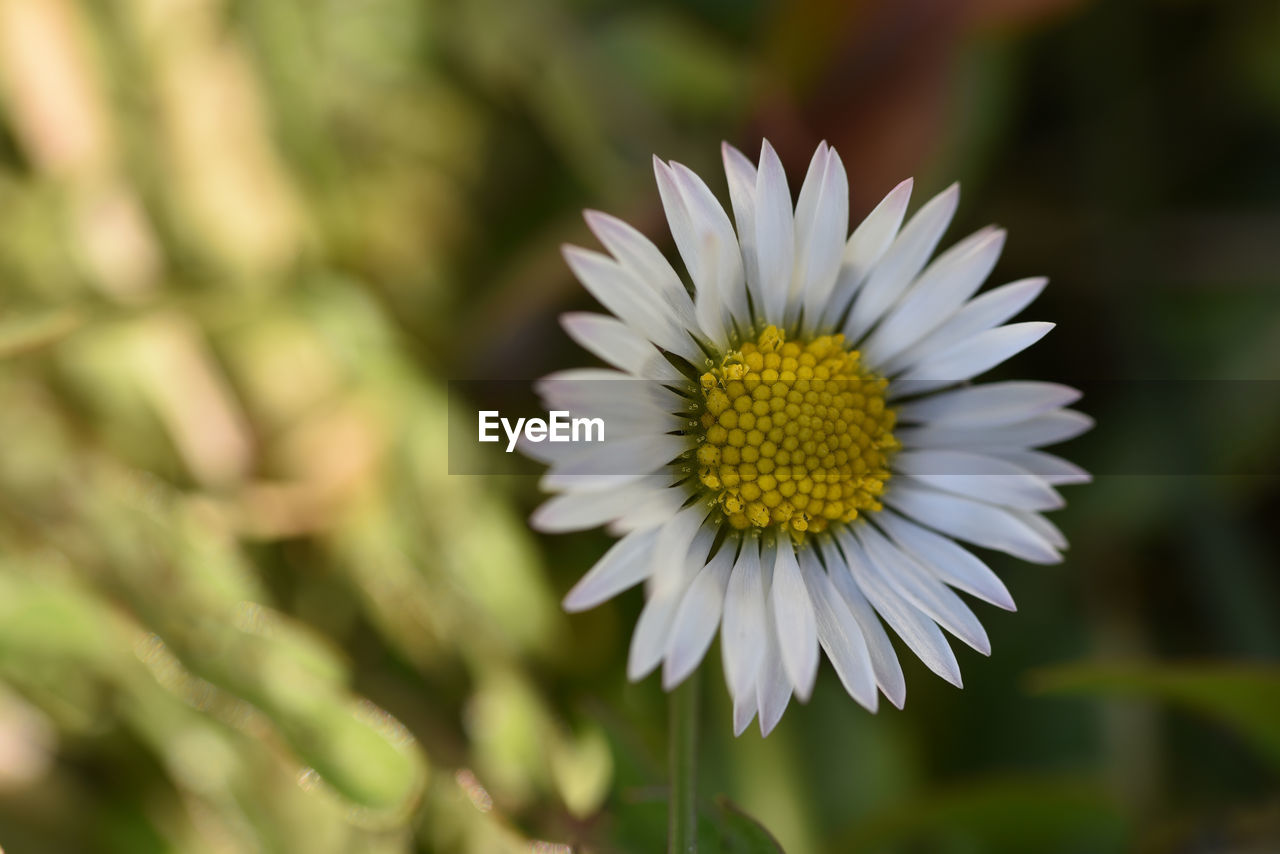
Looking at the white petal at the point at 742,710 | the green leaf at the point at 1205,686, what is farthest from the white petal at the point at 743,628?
the green leaf at the point at 1205,686

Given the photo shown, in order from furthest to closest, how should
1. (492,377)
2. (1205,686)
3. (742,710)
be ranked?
(492,377), (1205,686), (742,710)

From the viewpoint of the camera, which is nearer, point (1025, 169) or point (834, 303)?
point (834, 303)

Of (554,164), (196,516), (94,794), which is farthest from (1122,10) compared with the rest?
(94,794)

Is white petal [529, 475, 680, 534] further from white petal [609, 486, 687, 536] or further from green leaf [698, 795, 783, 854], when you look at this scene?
green leaf [698, 795, 783, 854]

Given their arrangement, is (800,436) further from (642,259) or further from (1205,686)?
(1205,686)

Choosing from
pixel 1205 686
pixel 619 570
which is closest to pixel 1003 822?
pixel 1205 686

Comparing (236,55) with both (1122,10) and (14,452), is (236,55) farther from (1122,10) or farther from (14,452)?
(1122,10)
